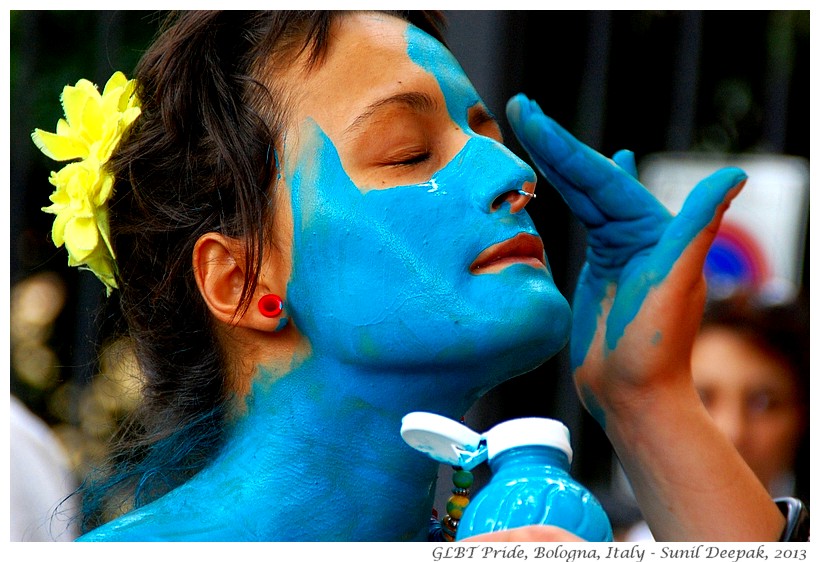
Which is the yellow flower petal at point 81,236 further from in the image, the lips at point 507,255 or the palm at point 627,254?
the palm at point 627,254

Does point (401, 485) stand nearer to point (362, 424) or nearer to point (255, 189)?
point (362, 424)

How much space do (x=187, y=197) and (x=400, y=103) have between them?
480 mm

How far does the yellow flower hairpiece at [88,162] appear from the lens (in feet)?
7.00

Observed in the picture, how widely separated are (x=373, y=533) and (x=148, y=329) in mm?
663

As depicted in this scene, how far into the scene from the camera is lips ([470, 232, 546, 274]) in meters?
1.91

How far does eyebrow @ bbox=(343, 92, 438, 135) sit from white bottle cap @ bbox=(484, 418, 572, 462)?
670mm

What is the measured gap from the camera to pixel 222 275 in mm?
2064

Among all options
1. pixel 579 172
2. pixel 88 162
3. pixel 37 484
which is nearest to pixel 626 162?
pixel 579 172

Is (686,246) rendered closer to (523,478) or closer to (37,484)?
(523,478)

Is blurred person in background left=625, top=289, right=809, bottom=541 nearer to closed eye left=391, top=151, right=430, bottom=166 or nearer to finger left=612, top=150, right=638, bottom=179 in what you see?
finger left=612, top=150, right=638, bottom=179

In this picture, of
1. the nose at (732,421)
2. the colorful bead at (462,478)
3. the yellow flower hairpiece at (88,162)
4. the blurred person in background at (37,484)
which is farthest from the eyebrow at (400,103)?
the nose at (732,421)

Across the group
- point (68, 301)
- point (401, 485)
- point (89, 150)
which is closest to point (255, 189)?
point (89, 150)

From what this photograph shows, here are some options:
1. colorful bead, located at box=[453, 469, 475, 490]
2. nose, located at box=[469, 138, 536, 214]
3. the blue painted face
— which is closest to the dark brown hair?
the blue painted face

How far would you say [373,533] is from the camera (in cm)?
196
